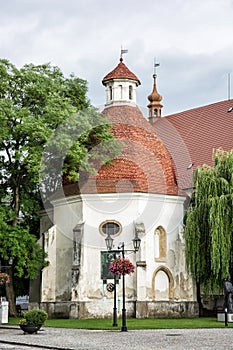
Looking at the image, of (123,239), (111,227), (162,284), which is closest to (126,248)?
(123,239)

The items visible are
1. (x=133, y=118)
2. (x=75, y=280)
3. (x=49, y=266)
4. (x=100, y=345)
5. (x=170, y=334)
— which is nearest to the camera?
(x=100, y=345)

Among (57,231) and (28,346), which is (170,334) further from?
(57,231)

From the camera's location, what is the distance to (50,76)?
36.6 meters

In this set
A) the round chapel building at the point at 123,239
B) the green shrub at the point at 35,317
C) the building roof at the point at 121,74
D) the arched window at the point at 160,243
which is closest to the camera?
the green shrub at the point at 35,317

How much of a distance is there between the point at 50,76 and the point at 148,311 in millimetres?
14122

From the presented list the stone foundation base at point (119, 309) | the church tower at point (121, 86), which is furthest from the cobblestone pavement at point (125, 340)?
the church tower at point (121, 86)

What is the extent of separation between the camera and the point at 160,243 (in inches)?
1449

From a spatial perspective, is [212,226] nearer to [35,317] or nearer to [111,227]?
→ [111,227]

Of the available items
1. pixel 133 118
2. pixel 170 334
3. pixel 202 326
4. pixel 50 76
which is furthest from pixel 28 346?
pixel 133 118

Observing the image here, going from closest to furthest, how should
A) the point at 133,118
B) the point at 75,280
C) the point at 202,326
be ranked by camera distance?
the point at 202,326 < the point at 75,280 < the point at 133,118

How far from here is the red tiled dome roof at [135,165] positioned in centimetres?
3612

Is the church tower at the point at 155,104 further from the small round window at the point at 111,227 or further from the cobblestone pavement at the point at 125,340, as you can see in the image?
the cobblestone pavement at the point at 125,340

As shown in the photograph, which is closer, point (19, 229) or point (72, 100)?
point (19, 229)

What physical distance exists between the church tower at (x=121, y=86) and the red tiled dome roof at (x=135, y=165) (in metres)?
1.76
